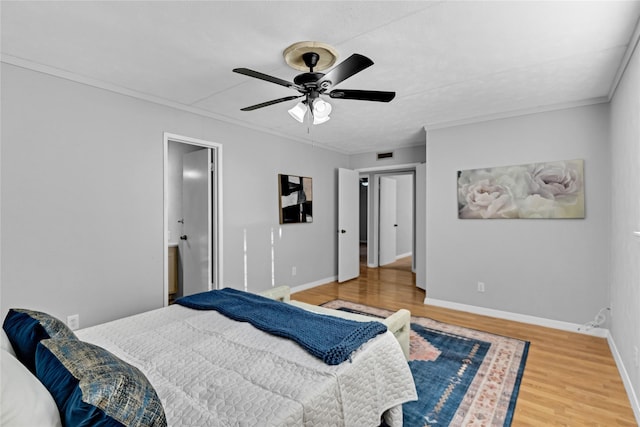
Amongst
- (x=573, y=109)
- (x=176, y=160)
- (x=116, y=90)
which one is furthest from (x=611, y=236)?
(x=176, y=160)

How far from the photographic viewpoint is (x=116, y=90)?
302 cm

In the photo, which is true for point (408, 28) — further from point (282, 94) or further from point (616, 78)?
point (616, 78)

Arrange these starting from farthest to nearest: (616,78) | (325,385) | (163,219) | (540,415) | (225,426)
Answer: (163,219), (616,78), (540,415), (325,385), (225,426)

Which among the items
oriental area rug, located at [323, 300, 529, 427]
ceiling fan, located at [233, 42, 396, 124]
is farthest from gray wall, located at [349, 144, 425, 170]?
ceiling fan, located at [233, 42, 396, 124]

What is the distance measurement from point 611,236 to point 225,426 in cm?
379

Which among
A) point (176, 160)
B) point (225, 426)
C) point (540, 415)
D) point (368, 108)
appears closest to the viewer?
point (225, 426)

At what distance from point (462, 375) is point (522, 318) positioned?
172 centimetres

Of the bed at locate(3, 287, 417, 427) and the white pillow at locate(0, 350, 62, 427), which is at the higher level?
the white pillow at locate(0, 350, 62, 427)

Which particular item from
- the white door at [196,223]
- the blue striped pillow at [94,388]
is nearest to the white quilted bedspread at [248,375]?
the blue striped pillow at [94,388]

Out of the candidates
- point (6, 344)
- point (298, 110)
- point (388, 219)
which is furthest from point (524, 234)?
point (6, 344)

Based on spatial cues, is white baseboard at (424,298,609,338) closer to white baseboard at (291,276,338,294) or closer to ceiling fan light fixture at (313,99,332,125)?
white baseboard at (291,276,338,294)

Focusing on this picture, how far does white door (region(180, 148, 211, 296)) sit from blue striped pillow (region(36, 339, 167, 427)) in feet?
9.81

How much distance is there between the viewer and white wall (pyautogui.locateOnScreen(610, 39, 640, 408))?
6.94 feet

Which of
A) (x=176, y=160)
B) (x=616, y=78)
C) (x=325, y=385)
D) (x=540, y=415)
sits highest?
A: (x=616, y=78)
